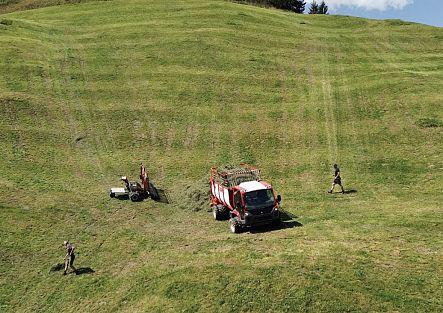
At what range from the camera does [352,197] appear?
3105cm

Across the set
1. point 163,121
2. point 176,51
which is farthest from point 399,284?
point 176,51

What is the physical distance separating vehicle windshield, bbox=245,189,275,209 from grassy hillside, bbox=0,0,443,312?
59.6 inches

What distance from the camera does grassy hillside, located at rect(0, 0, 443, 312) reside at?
20.0 m

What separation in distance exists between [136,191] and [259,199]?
35.1ft

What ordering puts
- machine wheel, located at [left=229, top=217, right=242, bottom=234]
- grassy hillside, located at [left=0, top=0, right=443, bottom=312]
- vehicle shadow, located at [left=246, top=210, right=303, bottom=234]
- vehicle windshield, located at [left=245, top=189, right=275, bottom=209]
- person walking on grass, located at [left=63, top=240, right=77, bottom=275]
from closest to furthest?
grassy hillside, located at [left=0, top=0, right=443, bottom=312]
person walking on grass, located at [left=63, top=240, right=77, bottom=275]
vehicle windshield, located at [left=245, top=189, right=275, bottom=209]
machine wheel, located at [left=229, top=217, right=242, bottom=234]
vehicle shadow, located at [left=246, top=210, right=303, bottom=234]

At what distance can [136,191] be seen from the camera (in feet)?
107

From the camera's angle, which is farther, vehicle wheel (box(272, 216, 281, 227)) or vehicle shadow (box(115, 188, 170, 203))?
vehicle shadow (box(115, 188, 170, 203))

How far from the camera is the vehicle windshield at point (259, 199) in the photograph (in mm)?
25172

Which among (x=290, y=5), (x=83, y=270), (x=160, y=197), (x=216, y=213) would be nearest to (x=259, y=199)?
(x=216, y=213)

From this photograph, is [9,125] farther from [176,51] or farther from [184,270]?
[184,270]

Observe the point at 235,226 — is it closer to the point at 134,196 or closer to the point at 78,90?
the point at 134,196

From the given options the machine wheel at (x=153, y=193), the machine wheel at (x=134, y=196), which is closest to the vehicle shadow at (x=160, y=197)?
the machine wheel at (x=153, y=193)

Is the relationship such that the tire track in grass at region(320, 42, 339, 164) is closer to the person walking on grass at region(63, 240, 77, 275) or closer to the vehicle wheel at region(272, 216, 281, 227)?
the vehicle wheel at region(272, 216, 281, 227)

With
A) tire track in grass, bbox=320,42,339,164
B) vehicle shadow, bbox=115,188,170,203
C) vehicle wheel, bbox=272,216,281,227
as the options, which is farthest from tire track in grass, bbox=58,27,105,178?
tire track in grass, bbox=320,42,339,164
